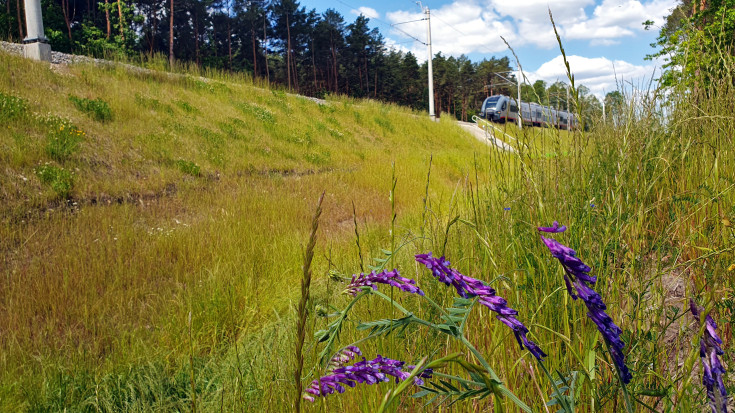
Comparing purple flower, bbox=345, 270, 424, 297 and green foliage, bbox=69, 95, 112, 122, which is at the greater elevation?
green foliage, bbox=69, 95, 112, 122

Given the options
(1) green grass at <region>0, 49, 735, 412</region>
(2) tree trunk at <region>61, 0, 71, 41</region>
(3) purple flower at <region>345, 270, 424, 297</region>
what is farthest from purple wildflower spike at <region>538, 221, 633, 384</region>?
(2) tree trunk at <region>61, 0, 71, 41</region>

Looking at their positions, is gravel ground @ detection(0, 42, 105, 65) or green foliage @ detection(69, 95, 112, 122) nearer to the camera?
green foliage @ detection(69, 95, 112, 122)

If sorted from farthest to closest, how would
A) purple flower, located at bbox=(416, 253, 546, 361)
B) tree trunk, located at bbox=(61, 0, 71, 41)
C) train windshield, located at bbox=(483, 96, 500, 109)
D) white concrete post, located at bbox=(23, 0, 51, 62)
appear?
train windshield, located at bbox=(483, 96, 500, 109)
tree trunk, located at bbox=(61, 0, 71, 41)
white concrete post, located at bbox=(23, 0, 51, 62)
purple flower, located at bbox=(416, 253, 546, 361)

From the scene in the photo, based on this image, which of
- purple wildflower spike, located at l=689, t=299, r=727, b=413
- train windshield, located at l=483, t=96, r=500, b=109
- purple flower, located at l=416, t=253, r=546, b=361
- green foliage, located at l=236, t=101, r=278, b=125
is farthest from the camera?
train windshield, located at l=483, t=96, r=500, b=109

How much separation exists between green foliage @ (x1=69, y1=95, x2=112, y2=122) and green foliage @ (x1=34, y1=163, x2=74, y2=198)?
1.91 metres

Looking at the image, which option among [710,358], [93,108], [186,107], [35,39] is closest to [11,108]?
[93,108]

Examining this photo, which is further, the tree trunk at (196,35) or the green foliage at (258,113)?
the tree trunk at (196,35)

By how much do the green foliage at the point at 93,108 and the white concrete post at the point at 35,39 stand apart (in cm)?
222

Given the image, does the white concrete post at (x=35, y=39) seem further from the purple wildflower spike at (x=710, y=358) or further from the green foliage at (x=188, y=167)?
the purple wildflower spike at (x=710, y=358)

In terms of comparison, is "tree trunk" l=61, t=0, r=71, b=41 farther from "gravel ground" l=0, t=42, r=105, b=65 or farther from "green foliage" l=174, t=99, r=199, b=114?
"green foliage" l=174, t=99, r=199, b=114

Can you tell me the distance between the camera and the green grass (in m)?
1.38

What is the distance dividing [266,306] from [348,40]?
174 feet

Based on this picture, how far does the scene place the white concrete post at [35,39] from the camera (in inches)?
324

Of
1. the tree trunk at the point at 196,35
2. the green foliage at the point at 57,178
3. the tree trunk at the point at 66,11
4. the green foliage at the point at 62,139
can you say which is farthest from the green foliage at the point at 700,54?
the tree trunk at the point at 196,35
